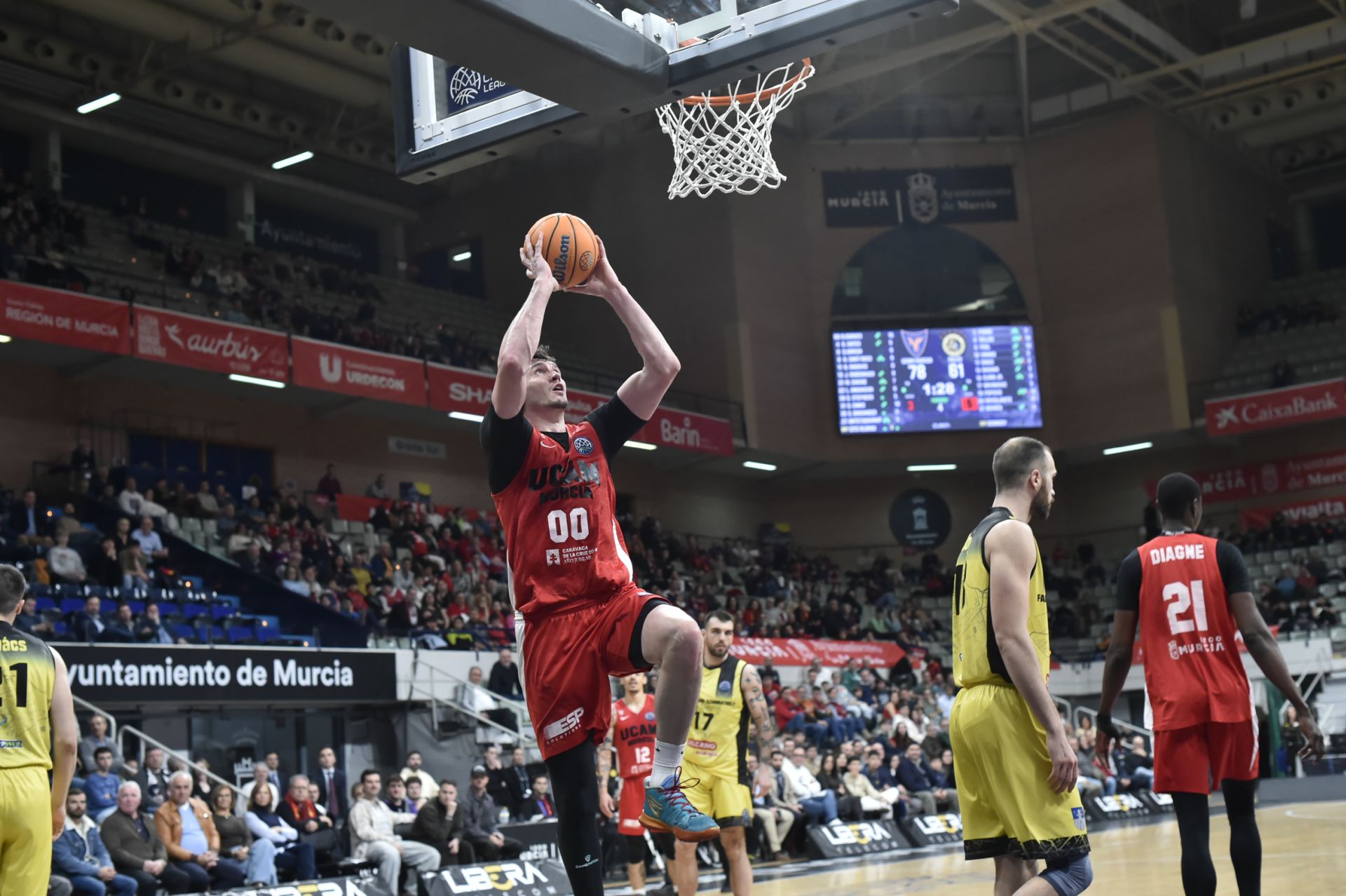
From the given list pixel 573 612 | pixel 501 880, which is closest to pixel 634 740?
pixel 501 880

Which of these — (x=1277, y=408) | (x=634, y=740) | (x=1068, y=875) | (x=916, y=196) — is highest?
(x=916, y=196)

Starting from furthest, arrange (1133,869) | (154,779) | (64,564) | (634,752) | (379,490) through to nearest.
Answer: (379,490)
(64,564)
(154,779)
(634,752)
(1133,869)

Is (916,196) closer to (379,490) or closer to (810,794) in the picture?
(379,490)

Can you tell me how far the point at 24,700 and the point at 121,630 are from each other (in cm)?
923

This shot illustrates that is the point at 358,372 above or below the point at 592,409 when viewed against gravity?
above

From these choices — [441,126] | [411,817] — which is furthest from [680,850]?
[411,817]

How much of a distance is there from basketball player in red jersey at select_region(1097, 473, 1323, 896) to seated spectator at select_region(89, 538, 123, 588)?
557 inches

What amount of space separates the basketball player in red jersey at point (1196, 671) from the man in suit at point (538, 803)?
10132 mm

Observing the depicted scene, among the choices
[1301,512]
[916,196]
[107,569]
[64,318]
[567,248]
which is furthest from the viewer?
[916,196]

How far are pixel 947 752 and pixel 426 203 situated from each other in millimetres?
18416

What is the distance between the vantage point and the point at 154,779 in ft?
42.2

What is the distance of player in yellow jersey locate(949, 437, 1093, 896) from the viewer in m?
4.84

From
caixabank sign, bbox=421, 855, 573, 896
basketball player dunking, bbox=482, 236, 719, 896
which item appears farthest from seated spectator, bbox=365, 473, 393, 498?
basketball player dunking, bbox=482, 236, 719, 896

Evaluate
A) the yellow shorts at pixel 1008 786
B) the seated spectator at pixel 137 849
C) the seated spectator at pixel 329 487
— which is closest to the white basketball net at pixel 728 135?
the yellow shorts at pixel 1008 786
